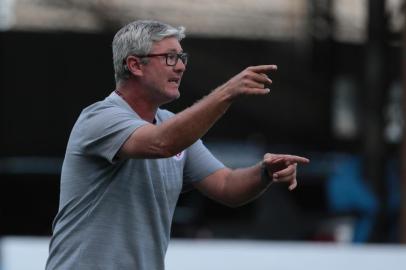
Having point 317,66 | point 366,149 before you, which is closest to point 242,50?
point 317,66

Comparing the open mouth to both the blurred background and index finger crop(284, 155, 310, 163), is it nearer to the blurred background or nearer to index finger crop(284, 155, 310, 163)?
index finger crop(284, 155, 310, 163)

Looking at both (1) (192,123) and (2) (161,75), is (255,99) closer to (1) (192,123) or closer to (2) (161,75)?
(2) (161,75)

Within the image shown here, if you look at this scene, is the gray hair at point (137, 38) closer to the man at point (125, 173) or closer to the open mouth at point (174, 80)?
the man at point (125, 173)

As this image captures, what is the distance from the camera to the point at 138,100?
10.8 feet

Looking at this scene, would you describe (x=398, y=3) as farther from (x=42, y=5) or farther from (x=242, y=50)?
(x=42, y=5)

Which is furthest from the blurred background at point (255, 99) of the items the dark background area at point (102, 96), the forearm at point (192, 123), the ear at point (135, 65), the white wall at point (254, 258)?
the forearm at point (192, 123)

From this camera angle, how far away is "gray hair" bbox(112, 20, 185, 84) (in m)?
3.25

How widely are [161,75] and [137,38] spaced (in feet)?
0.44

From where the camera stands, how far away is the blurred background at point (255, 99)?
1070 cm

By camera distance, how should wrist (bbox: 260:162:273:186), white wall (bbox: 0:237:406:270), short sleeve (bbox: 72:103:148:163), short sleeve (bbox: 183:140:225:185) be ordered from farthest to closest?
white wall (bbox: 0:237:406:270) → short sleeve (bbox: 183:140:225:185) → wrist (bbox: 260:162:273:186) → short sleeve (bbox: 72:103:148:163)

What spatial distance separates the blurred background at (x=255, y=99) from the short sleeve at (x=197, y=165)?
22.4 ft

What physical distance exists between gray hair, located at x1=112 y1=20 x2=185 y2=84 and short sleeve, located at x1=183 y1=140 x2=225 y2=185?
42cm

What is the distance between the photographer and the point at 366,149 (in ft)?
36.3

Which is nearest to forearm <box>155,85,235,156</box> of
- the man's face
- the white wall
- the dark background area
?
the man's face
